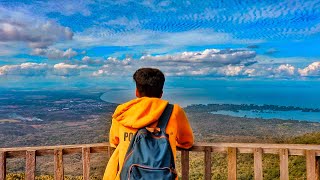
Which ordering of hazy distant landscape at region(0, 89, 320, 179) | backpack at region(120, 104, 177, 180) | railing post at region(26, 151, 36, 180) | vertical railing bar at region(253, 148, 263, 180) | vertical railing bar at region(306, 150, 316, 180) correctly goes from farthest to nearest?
hazy distant landscape at region(0, 89, 320, 179)
railing post at region(26, 151, 36, 180)
vertical railing bar at region(253, 148, 263, 180)
vertical railing bar at region(306, 150, 316, 180)
backpack at region(120, 104, 177, 180)

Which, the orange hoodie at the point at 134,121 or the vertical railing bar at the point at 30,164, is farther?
the vertical railing bar at the point at 30,164

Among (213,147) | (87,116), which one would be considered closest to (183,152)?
(213,147)

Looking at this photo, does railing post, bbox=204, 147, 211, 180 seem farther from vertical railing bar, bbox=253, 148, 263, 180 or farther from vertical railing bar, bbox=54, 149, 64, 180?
vertical railing bar, bbox=54, 149, 64, 180

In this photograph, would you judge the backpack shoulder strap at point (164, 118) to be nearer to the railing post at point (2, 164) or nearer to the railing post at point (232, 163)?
the railing post at point (232, 163)

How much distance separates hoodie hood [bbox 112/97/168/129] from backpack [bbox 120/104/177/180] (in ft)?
0.23

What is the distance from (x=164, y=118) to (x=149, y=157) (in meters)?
0.35

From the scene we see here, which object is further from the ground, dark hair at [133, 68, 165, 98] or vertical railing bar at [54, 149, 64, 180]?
dark hair at [133, 68, 165, 98]

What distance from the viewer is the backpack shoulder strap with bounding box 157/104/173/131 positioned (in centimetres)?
325

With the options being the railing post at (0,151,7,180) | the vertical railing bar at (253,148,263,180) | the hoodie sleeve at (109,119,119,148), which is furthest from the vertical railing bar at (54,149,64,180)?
the vertical railing bar at (253,148,263,180)

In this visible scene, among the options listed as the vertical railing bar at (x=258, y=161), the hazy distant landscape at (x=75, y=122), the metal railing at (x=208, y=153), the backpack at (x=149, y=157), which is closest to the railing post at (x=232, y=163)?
the metal railing at (x=208, y=153)

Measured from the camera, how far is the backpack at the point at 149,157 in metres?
3.07

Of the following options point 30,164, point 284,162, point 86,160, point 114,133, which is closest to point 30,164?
point 30,164

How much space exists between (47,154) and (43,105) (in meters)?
67.3

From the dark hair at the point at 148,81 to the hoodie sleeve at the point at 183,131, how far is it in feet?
0.74
